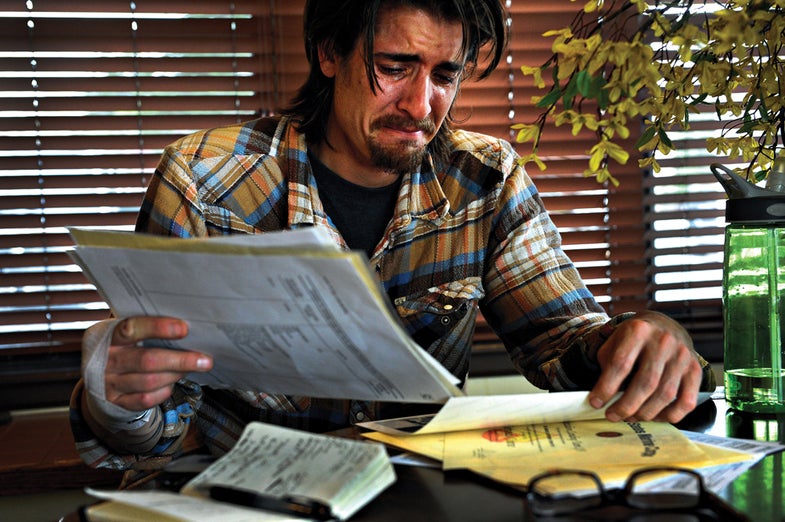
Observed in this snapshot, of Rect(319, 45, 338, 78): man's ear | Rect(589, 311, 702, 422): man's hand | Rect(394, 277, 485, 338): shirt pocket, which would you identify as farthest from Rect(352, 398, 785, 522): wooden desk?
Rect(319, 45, 338, 78): man's ear

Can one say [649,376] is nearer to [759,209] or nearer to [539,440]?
[539,440]

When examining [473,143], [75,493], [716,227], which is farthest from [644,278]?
[75,493]

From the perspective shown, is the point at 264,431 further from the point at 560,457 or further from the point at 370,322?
the point at 560,457

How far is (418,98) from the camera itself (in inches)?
53.3

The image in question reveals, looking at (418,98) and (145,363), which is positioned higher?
(418,98)

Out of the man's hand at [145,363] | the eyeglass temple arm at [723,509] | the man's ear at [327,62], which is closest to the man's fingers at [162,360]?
the man's hand at [145,363]

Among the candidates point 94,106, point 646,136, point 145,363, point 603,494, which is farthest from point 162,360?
point 94,106

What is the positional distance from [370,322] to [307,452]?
0.12 metres

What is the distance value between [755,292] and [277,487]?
0.65m

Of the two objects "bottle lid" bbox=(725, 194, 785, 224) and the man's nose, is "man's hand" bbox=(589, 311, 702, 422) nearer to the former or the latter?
"bottle lid" bbox=(725, 194, 785, 224)

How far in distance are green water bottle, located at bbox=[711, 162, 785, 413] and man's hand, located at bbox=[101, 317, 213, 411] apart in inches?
24.7

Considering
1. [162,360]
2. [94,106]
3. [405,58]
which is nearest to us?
[162,360]

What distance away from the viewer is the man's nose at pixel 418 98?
1.35 metres

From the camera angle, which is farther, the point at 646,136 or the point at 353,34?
the point at 353,34
